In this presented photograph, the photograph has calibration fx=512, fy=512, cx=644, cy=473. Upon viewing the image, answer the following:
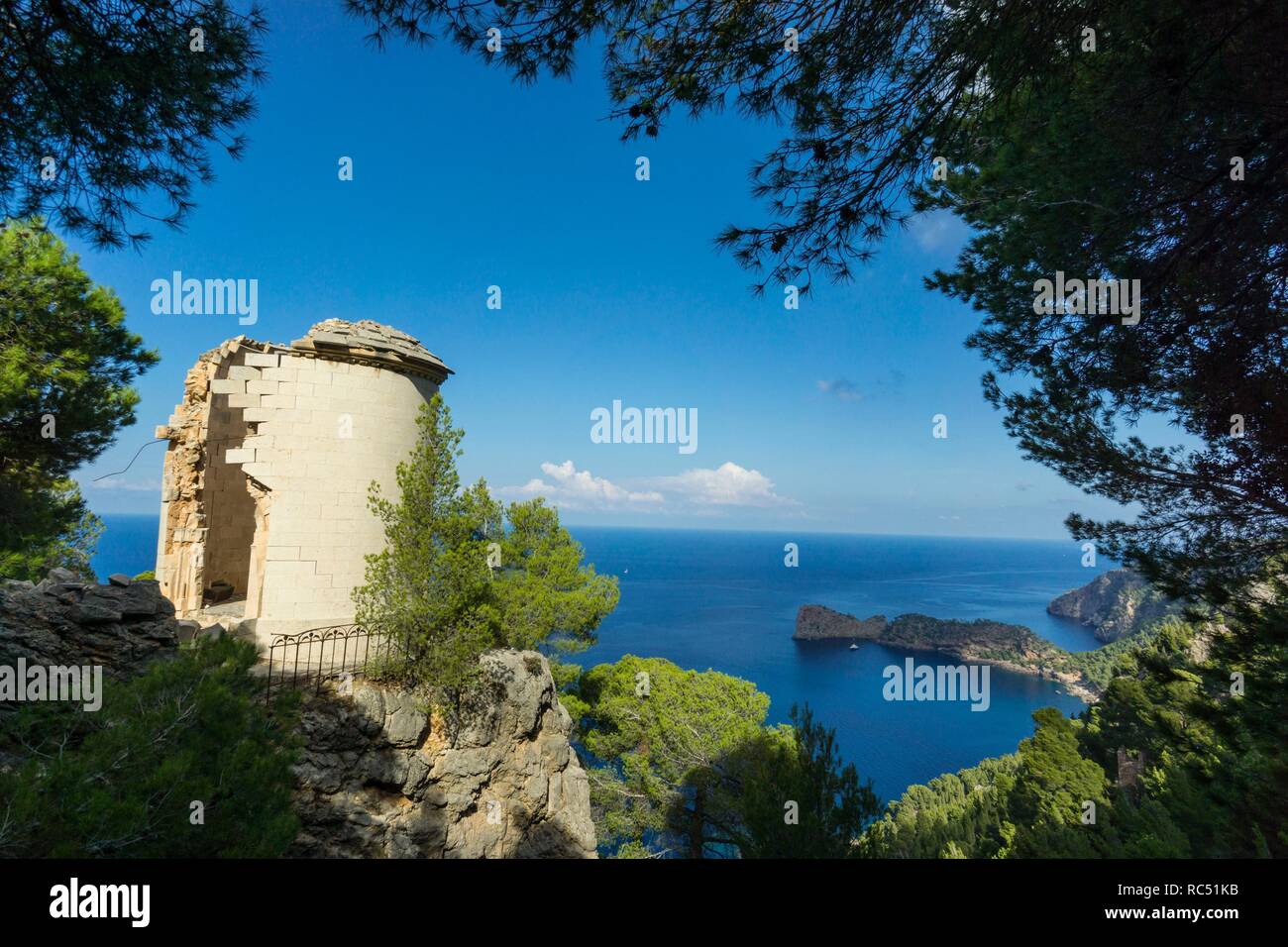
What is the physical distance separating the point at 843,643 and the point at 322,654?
75508 mm

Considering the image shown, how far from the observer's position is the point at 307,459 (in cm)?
893

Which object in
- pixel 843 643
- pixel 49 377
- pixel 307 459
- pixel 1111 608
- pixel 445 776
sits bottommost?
pixel 843 643

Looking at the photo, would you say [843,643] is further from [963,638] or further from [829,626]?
[963,638]

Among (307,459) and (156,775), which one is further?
(307,459)

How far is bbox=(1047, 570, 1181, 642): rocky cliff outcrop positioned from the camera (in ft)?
245

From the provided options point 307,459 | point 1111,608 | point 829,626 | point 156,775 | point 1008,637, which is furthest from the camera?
point 1111,608

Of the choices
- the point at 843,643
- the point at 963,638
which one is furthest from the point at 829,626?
the point at 963,638

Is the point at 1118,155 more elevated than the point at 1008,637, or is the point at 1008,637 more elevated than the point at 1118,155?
the point at 1118,155

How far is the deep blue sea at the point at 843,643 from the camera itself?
157ft

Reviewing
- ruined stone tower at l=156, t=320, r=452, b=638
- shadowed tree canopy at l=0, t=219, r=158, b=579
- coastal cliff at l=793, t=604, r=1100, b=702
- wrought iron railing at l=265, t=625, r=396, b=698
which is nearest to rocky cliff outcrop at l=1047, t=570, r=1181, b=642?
coastal cliff at l=793, t=604, r=1100, b=702

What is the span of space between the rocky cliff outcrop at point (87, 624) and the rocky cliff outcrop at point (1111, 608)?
88.5 meters
